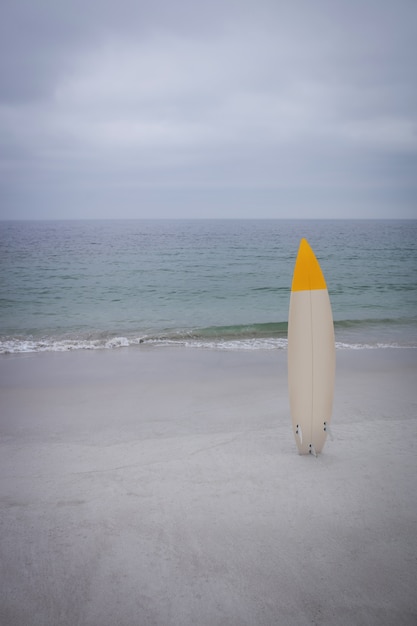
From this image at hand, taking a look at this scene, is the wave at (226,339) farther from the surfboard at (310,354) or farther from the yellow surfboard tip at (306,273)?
the yellow surfboard tip at (306,273)

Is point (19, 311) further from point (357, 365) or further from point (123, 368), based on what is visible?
point (357, 365)

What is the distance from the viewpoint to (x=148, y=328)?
13.7 meters

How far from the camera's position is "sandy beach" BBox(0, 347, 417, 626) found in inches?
111

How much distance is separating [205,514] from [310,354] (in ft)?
6.41

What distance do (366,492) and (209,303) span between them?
14110mm

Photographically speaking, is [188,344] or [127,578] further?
[188,344]

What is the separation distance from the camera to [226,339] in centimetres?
1247

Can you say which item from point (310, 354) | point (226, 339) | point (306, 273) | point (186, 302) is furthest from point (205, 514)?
point (186, 302)

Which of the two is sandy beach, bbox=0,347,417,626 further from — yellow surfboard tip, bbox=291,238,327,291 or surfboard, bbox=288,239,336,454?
yellow surfboard tip, bbox=291,238,327,291

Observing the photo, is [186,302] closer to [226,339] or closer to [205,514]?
[226,339]

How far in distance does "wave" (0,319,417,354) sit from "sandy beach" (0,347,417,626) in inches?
173

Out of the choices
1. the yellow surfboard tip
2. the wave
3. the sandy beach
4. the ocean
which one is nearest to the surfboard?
the yellow surfboard tip

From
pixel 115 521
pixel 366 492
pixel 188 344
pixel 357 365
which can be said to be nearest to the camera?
pixel 115 521

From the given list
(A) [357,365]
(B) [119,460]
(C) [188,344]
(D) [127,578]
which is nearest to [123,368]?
(C) [188,344]
